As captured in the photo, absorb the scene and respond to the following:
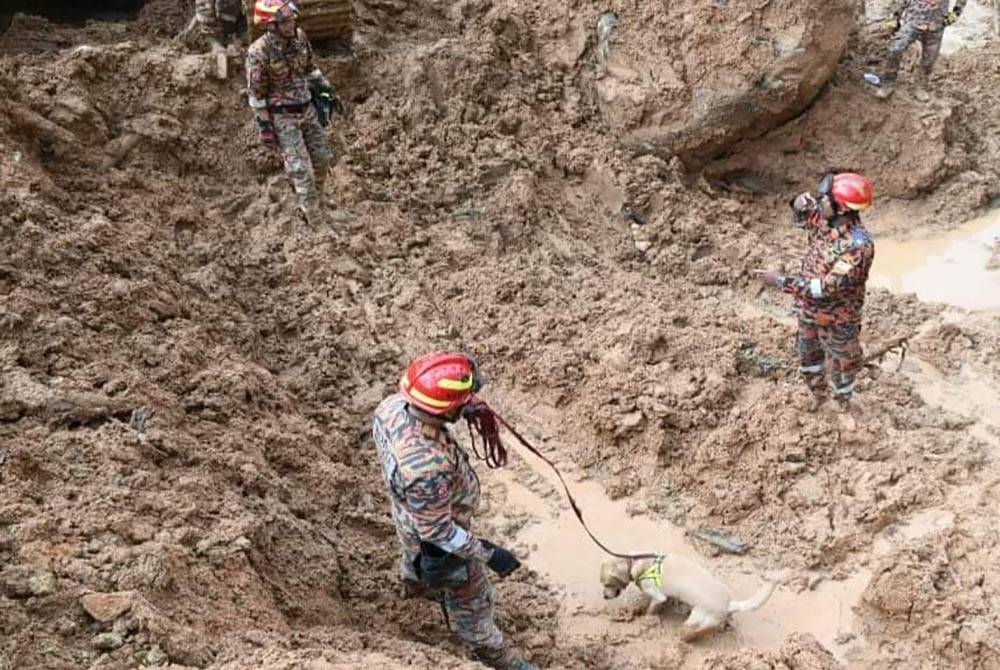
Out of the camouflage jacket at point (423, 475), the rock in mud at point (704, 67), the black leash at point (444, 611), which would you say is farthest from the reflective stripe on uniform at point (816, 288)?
the rock in mud at point (704, 67)

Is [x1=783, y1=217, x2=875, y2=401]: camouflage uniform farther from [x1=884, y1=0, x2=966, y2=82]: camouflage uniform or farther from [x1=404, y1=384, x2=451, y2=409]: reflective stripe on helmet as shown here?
[x1=884, y1=0, x2=966, y2=82]: camouflage uniform

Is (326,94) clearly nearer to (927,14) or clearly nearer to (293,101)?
(293,101)

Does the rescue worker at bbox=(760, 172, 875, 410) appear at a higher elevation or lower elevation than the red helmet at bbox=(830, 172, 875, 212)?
lower

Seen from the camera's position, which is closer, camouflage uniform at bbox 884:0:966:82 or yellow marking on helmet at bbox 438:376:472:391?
yellow marking on helmet at bbox 438:376:472:391

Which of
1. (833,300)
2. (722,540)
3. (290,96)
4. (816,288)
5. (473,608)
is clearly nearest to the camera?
(473,608)

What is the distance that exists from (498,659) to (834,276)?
9.68ft

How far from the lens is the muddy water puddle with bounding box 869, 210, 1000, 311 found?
786 cm

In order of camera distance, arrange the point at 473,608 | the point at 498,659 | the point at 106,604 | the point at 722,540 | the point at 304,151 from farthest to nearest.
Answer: the point at 304,151 → the point at 722,540 → the point at 498,659 → the point at 473,608 → the point at 106,604

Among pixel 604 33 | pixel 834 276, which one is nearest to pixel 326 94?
pixel 604 33

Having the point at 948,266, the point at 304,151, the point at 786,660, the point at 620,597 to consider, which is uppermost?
the point at 304,151

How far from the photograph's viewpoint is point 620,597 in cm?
504

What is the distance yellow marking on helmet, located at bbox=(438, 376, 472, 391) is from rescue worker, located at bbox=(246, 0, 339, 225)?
12.1ft

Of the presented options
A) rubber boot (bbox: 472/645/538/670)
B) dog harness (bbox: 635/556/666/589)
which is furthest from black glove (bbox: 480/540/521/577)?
dog harness (bbox: 635/556/666/589)

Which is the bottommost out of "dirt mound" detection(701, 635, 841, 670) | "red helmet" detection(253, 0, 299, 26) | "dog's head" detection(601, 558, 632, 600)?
"dog's head" detection(601, 558, 632, 600)
